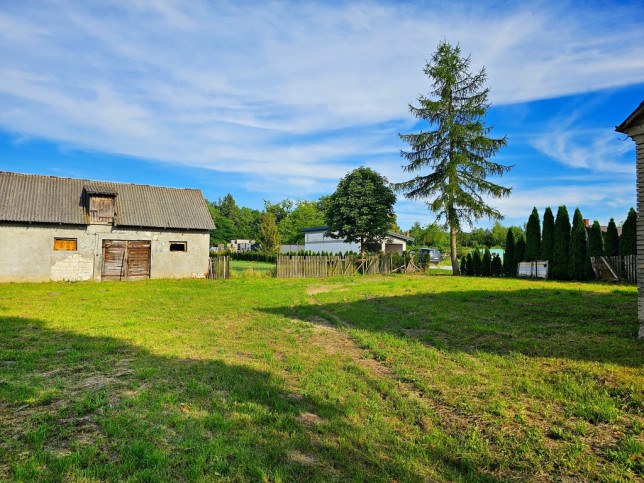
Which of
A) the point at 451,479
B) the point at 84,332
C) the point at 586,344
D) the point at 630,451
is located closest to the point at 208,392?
the point at 451,479

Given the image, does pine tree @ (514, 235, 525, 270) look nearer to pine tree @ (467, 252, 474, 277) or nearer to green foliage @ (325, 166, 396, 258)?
pine tree @ (467, 252, 474, 277)

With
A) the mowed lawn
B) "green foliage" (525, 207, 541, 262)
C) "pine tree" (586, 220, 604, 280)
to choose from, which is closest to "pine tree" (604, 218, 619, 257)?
"pine tree" (586, 220, 604, 280)

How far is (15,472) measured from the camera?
288cm

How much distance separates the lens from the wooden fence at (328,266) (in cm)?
2411

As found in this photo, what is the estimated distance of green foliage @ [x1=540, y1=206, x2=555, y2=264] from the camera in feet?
71.5

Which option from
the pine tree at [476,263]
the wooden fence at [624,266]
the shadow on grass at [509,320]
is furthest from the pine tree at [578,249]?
the shadow on grass at [509,320]

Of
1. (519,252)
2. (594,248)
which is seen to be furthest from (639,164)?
(519,252)

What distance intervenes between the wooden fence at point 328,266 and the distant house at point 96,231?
207 inches

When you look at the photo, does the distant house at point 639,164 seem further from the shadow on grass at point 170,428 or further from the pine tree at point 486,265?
the pine tree at point 486,265

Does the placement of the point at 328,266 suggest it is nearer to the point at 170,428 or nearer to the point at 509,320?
the point at 509,320

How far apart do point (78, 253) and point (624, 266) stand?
2861cm

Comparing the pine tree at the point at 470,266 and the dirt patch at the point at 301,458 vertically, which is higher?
the pine tree at the point at 470,266

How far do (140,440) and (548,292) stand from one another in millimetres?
14217

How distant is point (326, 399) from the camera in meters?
4.55
